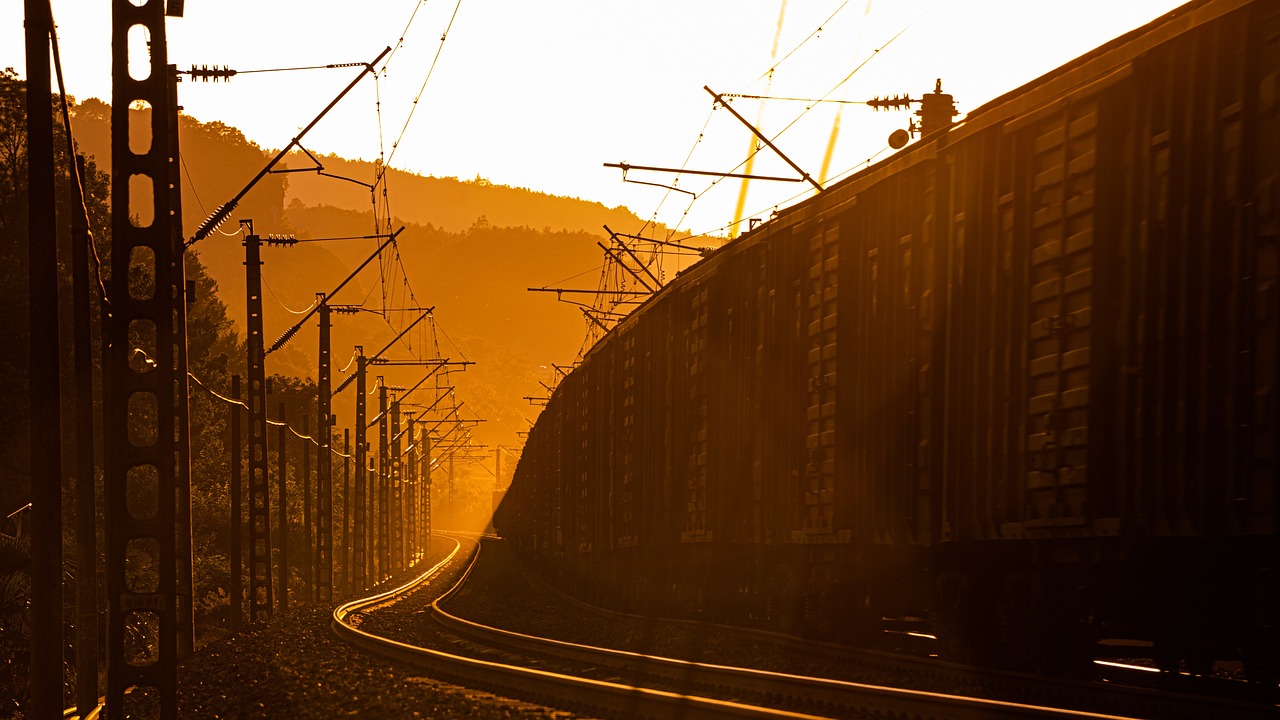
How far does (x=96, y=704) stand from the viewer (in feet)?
55.3

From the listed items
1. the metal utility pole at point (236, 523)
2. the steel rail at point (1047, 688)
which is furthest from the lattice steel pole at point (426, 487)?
the steel rail at point (1047, 688)

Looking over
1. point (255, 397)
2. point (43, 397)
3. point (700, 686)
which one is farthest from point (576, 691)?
point (255, 397)

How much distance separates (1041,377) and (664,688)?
5065 mm

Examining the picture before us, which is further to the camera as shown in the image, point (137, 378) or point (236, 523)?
point (236, 523)

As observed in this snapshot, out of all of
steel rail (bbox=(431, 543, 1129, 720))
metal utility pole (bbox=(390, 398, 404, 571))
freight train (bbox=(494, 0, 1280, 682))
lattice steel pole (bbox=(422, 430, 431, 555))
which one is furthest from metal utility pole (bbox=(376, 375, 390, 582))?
steel rail (bbox=(431, 543, 1129, 720))

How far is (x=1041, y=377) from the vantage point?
11.8m

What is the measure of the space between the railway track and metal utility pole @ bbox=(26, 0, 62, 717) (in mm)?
4699

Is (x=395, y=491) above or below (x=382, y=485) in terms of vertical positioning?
below

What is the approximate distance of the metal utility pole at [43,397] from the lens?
11.0 m

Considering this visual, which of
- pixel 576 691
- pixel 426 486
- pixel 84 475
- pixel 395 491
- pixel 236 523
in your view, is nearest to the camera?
pixel 576 691

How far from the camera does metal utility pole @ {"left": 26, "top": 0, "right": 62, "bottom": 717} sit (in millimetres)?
10984

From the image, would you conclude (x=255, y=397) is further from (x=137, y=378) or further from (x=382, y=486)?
(x=382, y=486)

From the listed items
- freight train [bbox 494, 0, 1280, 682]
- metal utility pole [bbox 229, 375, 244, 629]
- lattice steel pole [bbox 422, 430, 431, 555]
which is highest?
freight train [bbox 494, 0, 1280, 682]

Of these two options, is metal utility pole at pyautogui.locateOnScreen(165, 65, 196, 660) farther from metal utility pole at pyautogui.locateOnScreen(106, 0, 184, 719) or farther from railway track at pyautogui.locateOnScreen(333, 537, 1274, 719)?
railway track at pyautogui.locateOnScreen(333, 537, 1274, 719)
